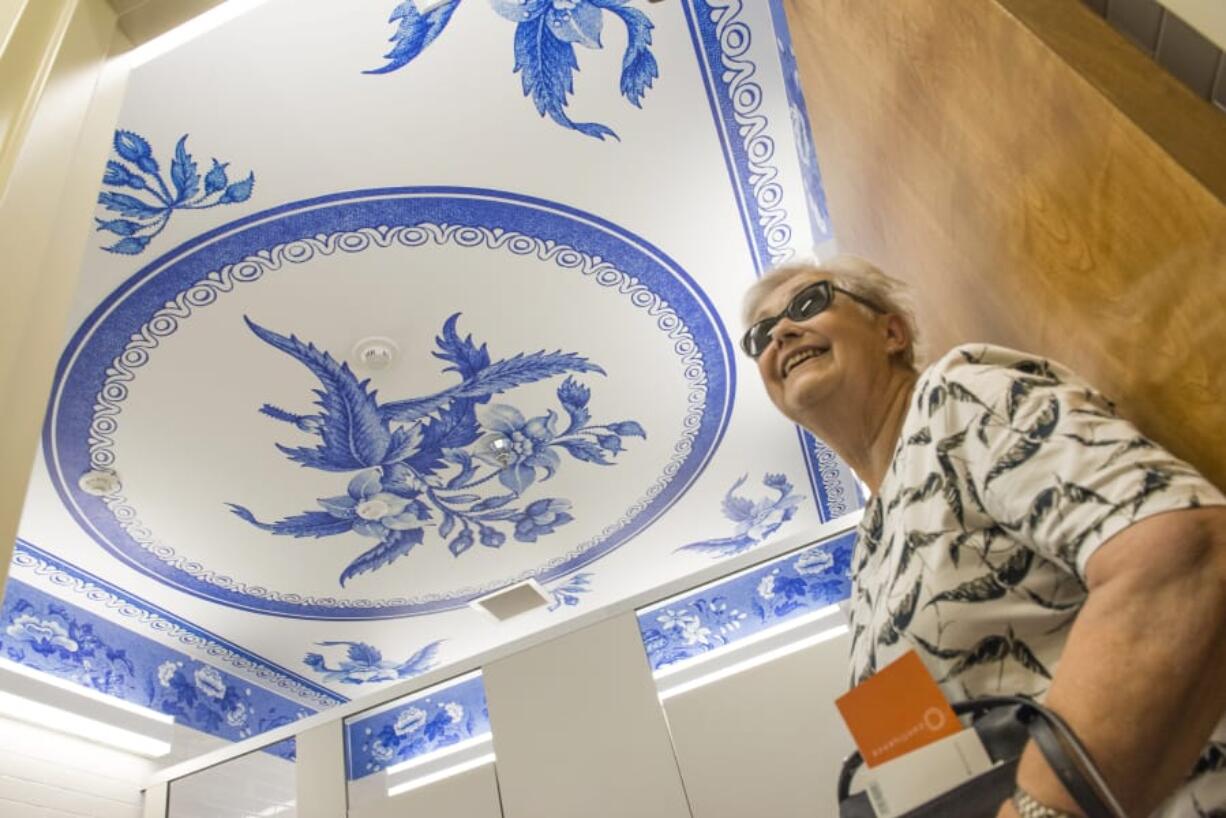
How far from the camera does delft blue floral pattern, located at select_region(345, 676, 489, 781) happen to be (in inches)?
105

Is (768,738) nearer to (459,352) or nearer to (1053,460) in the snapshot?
(459,352)

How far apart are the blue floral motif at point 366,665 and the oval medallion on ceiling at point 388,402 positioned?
0.35 metres

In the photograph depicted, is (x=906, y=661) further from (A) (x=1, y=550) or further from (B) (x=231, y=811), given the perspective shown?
(B) (x=231, y=811)

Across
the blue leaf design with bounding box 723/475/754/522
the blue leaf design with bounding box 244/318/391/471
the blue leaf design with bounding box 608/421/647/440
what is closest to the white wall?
the blue leaf design with bounding box 244/318/391/471

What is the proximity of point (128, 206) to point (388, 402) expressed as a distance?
98 cm

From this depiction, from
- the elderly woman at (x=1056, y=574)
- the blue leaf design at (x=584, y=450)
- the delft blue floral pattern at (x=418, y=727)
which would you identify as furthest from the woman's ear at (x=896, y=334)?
the blue leaf design at (x=584, y=450)

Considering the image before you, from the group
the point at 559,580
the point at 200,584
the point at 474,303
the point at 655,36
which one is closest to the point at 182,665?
the point at 200,584

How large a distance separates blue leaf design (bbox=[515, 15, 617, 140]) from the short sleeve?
5.08ft

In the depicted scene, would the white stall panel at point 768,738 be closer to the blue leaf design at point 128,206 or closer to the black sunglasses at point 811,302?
the black sunglasses at point 811,302

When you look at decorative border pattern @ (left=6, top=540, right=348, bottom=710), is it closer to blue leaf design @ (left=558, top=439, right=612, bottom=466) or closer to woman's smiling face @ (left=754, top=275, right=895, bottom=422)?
blue leaf design @ (left=558, top=439, right=612, bottom=466)

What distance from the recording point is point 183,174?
80.0 inches

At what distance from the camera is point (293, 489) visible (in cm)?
303

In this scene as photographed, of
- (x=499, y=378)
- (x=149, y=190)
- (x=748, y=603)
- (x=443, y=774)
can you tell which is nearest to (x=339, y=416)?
(x=499, y=378)

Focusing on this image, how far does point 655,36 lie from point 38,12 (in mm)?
1458
